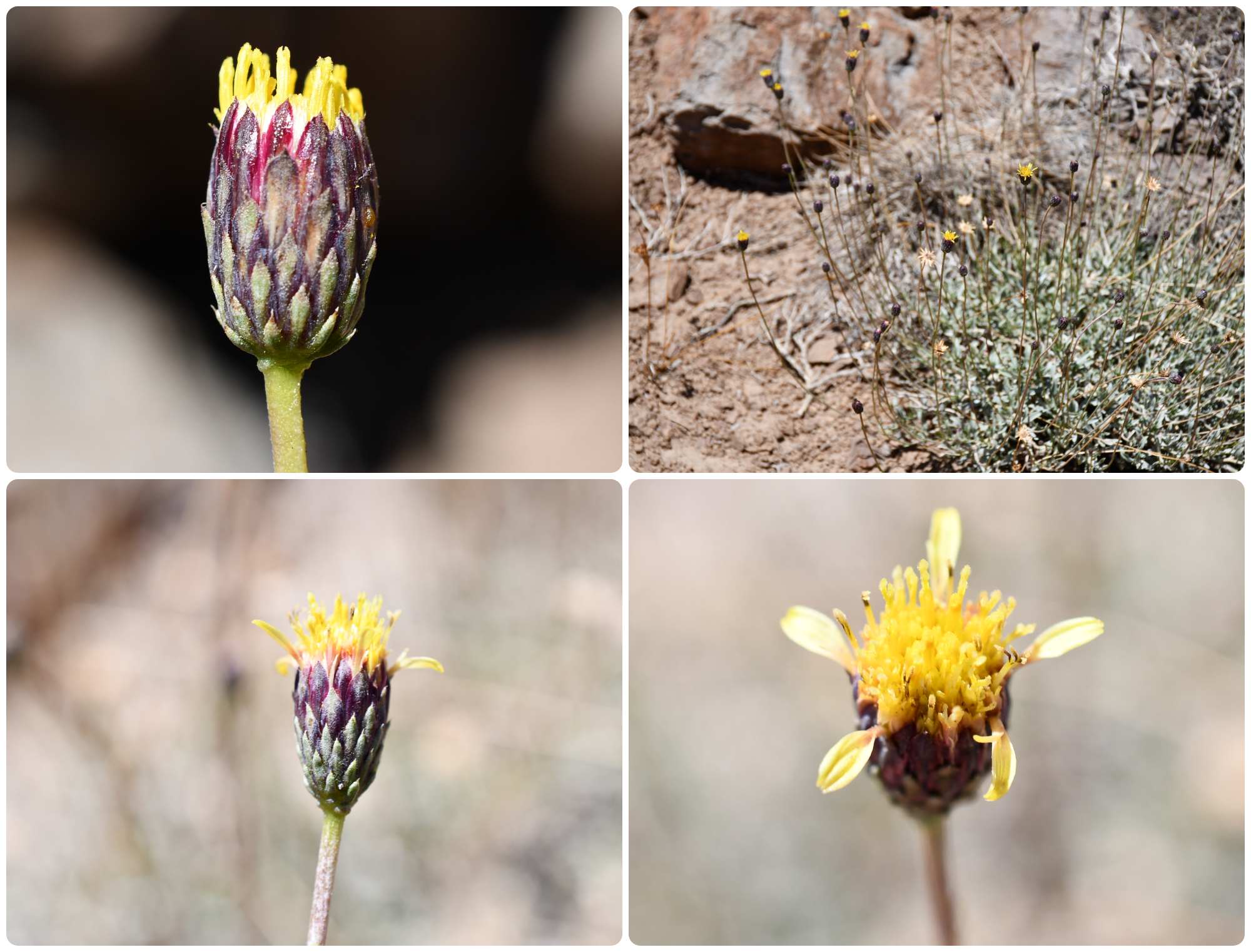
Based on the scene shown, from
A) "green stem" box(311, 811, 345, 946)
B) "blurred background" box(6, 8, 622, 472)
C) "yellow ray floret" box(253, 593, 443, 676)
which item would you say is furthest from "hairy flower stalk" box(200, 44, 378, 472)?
"blurred background" box(6, 8, 622, 472)

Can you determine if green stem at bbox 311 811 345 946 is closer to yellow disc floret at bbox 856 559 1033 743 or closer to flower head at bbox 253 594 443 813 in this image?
flower head at bbox 253 594 443 813

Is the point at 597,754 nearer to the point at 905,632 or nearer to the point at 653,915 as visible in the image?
the point at 653,915

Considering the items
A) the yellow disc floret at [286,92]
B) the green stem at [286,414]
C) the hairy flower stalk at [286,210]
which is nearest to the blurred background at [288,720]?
the green stem at [286,414]

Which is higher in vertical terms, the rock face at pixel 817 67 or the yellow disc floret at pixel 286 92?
the rock face at pixel 817 67

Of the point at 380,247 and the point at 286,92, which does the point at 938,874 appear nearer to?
the point at 286,92

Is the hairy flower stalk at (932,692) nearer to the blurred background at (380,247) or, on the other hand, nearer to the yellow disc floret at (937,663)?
the yellow disc floret at (937,663)

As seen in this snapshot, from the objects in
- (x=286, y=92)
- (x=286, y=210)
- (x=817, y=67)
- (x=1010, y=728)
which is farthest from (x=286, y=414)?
(x=1010, y=728)
